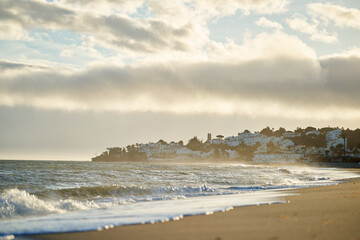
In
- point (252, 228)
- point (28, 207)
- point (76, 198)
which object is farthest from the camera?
point (76, 198)

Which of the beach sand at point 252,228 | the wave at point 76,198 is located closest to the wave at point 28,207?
the wave at point 76,198

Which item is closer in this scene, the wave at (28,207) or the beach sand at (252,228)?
the beach sand at (252,228)

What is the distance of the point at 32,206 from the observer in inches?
484

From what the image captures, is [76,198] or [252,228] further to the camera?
[76,198]

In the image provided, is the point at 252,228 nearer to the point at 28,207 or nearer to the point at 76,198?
the point at 28,207

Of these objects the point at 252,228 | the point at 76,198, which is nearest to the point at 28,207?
the point at 76,198

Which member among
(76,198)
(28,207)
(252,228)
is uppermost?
(252,228)

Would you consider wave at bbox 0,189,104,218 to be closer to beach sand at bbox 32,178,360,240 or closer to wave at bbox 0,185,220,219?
wave at bbox 0,185,220,219

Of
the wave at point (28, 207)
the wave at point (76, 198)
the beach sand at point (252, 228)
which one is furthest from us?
the wave at point (76, 198)

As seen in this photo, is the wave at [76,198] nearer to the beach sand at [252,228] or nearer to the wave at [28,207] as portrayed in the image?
the wave at [28,207]

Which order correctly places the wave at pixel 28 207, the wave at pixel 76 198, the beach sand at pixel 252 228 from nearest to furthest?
1. the beach sand at pixel 252 228
2. the wave at pixel 28 207
3. the wave at pixel 76 198

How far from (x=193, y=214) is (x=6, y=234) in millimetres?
4216

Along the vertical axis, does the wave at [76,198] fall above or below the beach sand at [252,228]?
below

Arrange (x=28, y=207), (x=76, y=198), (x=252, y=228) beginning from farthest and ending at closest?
(x=76, y=198) < (x=28, y=207) < (x=252, y=228)
